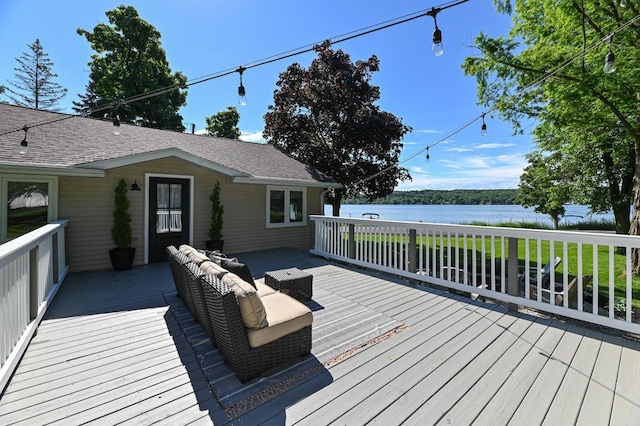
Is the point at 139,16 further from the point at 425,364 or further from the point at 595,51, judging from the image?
the point at 425,364

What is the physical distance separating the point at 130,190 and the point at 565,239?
25.7 feet

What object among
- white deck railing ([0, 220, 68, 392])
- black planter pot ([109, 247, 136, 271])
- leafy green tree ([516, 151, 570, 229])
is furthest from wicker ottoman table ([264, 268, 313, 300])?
leafy green tree ([516, 151, 570, 229])

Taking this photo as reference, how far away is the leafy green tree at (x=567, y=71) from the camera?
222 inches

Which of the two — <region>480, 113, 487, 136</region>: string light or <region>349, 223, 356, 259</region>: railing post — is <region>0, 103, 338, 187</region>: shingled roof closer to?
<region>349, 223, 356, 259</region>: railing post

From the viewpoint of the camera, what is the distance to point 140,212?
21.4 feet

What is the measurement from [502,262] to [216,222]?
6.28 meters

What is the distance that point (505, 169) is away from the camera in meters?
27.3

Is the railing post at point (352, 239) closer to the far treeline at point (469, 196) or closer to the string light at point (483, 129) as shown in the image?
the string light at point (483, 129)

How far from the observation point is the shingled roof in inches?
215

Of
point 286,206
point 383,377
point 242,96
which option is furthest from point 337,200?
point 383,377

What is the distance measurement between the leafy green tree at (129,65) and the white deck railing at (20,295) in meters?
17.9

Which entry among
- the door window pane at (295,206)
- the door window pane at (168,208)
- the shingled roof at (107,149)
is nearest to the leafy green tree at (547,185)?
the shingled roof at (107,149)

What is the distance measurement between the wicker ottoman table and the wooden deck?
1.19m

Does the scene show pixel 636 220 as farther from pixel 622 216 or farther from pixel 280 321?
pixel 280 321
